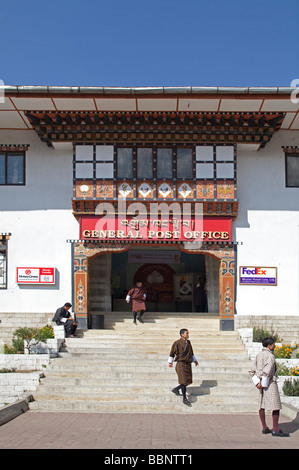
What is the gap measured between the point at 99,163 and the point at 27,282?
4.18 metres

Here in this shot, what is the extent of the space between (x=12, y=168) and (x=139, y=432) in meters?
10.1

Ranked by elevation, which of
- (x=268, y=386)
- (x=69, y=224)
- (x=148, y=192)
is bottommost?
(x=268, y=386)

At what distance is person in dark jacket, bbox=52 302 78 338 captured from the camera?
14.9 meters

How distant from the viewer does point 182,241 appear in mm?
16125

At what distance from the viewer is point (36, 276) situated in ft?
53.0

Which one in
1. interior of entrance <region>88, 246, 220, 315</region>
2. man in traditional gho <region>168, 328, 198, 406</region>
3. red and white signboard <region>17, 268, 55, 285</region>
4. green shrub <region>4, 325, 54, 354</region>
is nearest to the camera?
man in traditional gho <region>168, 328, 198, 406</region>

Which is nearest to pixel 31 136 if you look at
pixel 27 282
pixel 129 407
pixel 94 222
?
pixel 94 222

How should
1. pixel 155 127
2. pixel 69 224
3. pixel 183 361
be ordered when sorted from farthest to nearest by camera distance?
pixel 69 224
pixel 155 127
pixel 183 361

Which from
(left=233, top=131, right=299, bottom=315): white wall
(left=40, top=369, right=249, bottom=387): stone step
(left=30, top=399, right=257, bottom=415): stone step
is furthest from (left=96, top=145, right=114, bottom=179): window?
(left=30, top=399, right=257, bottom=415): stone step

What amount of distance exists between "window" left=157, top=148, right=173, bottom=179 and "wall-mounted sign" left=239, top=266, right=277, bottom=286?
362 centimetres

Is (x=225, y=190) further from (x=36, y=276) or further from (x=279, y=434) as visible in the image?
(x=279, y=434)

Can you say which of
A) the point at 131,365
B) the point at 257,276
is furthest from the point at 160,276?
the point at 131,365

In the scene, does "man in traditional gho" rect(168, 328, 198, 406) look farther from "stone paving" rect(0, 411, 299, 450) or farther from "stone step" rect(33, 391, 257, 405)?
"stone paving" rect(0, 411, 299, 450)
